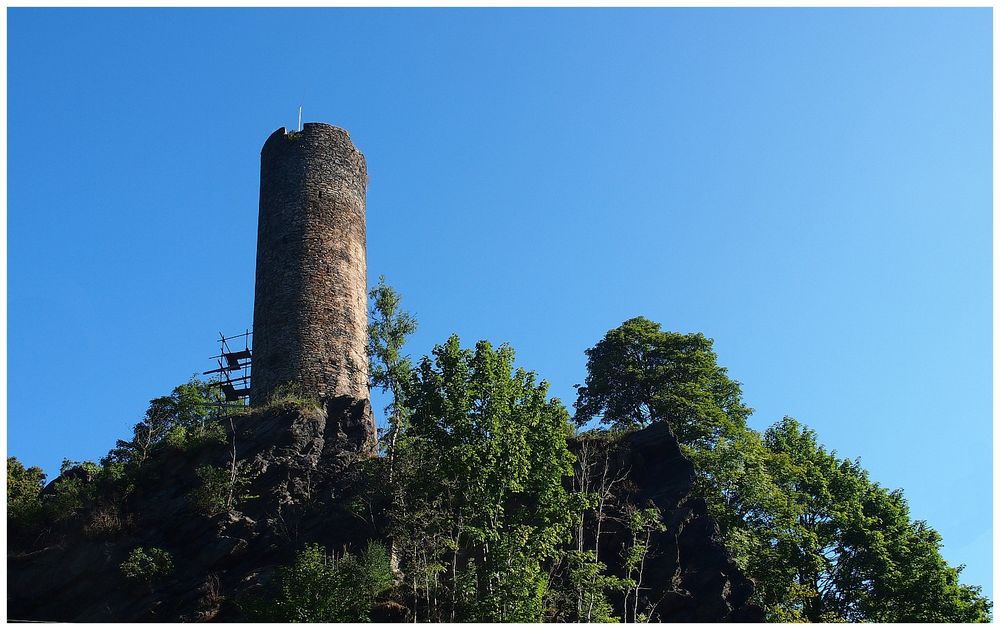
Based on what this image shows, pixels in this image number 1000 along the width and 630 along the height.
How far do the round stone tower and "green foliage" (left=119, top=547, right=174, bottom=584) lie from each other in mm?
→ 5761

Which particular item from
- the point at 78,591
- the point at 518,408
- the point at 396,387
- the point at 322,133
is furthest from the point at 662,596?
the point at 322,133

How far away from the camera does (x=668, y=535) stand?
2186 cm

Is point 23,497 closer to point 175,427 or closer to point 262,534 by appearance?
point 175,427

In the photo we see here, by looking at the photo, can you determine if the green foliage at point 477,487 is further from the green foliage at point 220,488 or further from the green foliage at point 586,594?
the green foliage at point 220,488

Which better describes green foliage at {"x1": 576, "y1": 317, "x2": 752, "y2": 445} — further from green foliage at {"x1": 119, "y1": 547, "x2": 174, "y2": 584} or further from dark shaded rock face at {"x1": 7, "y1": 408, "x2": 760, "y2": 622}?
green foliage at {"x1": 119, "y1": 547, "x2": 174, "y2": 584}

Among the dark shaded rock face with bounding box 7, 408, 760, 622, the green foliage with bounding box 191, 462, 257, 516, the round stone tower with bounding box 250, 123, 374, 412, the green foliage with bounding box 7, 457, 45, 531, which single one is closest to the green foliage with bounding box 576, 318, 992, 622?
the dark shaded rock face with bounding box 7, 408, 760, 622

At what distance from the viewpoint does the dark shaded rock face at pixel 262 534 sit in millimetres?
20344

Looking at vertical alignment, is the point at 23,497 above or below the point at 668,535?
above

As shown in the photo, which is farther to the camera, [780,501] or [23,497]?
[780,501]

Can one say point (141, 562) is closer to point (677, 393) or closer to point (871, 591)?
point (677, 393)

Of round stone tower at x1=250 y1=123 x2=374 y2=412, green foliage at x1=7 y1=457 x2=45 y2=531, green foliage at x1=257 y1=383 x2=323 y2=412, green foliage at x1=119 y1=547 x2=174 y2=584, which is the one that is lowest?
green foliage at x1=119 y1=547 x2=174 y2=584

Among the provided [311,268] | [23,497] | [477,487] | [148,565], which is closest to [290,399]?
[311,268]

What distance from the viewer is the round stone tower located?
25.9 m

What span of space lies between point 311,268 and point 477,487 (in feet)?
35.8
